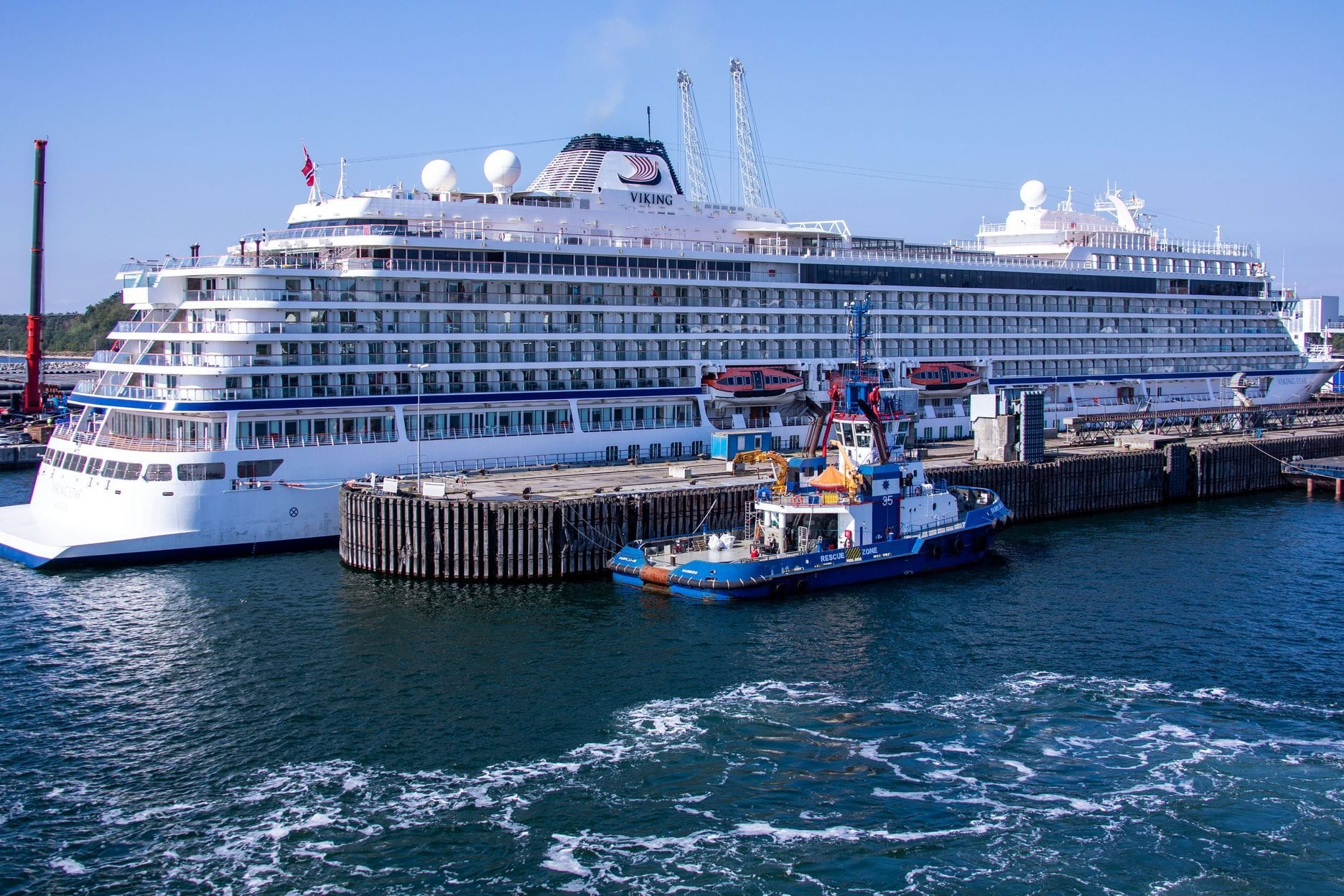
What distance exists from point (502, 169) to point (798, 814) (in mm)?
46294

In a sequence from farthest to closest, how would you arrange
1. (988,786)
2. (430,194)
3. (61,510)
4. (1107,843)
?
1. (430,194)
2. (61,510)
3. (988,786)
4. (1107,843)

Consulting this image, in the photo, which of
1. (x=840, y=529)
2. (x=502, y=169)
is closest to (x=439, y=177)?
(x=502, y=169)

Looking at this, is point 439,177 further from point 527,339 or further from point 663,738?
point 663,738

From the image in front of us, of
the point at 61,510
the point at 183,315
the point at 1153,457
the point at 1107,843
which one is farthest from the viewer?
the point at 1153,457

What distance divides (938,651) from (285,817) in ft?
69.1

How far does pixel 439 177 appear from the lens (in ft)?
210

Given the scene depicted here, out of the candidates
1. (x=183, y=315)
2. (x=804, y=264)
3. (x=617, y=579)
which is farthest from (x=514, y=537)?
(x=804, y=264)

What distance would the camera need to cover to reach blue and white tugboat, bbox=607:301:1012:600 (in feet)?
147

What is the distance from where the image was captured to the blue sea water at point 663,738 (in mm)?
24625

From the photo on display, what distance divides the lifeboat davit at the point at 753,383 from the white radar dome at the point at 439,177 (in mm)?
17955

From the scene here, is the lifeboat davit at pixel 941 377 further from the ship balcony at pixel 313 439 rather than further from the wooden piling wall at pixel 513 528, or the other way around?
the ship balcony at pixel 313 439

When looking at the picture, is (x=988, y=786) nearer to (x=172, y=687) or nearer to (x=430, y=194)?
(x=172, y=687)

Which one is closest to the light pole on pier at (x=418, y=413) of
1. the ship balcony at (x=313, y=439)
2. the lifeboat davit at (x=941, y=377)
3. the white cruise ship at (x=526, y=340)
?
the white cruise ship at (x=526, y=340)

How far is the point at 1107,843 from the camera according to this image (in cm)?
2523
